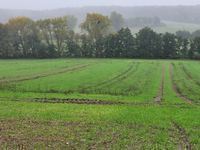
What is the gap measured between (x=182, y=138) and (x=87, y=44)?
116 metres

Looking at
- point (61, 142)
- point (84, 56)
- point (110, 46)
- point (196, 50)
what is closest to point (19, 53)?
point (84, 56)

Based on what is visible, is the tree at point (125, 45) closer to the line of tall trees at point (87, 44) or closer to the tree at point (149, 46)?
the line of tall trees at point (87, 44)

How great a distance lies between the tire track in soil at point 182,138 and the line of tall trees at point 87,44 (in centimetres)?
10763

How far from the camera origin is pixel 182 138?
24234mm

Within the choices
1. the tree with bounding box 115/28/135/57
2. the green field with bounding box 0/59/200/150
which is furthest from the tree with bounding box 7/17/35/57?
the green field with bounding box 0/59/200/150

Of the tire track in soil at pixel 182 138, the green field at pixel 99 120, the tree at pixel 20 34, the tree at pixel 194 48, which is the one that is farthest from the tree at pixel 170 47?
the tire track in soil at pixel 182 138

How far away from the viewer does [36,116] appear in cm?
3083

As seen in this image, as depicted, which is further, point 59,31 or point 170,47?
point 59,31

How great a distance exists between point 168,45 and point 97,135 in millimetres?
112446

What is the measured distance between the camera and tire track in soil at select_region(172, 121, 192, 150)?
22141 millimetres

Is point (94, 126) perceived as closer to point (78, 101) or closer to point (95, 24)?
point (78, 101)

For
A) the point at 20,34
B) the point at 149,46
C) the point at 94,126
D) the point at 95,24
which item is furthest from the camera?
the point at 95,24

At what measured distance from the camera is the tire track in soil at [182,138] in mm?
22141

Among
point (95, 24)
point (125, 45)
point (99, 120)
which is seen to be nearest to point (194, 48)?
point (125, 45)
